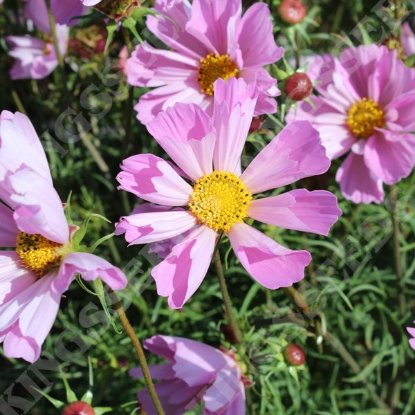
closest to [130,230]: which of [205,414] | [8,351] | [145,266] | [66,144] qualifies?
[8,351]

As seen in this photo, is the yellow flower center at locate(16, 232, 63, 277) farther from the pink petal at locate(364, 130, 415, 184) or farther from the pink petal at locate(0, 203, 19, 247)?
the pink petal at locate(364, 130, 415, 184)

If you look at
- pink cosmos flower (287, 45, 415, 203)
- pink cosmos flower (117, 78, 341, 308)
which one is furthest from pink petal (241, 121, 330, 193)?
pink cosmos flower (287, 45, 415, 203)

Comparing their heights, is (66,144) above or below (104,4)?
below

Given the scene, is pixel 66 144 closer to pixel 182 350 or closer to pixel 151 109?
pixel 151 109

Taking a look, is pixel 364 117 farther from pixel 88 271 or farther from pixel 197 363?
pixel 88 271

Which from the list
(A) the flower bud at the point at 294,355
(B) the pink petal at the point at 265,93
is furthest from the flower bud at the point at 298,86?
(A) the flower bud at the point at 294,355

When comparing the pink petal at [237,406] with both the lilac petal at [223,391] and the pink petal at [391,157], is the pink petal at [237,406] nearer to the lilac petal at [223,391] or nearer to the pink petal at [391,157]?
the lilac petal at [223,391]
